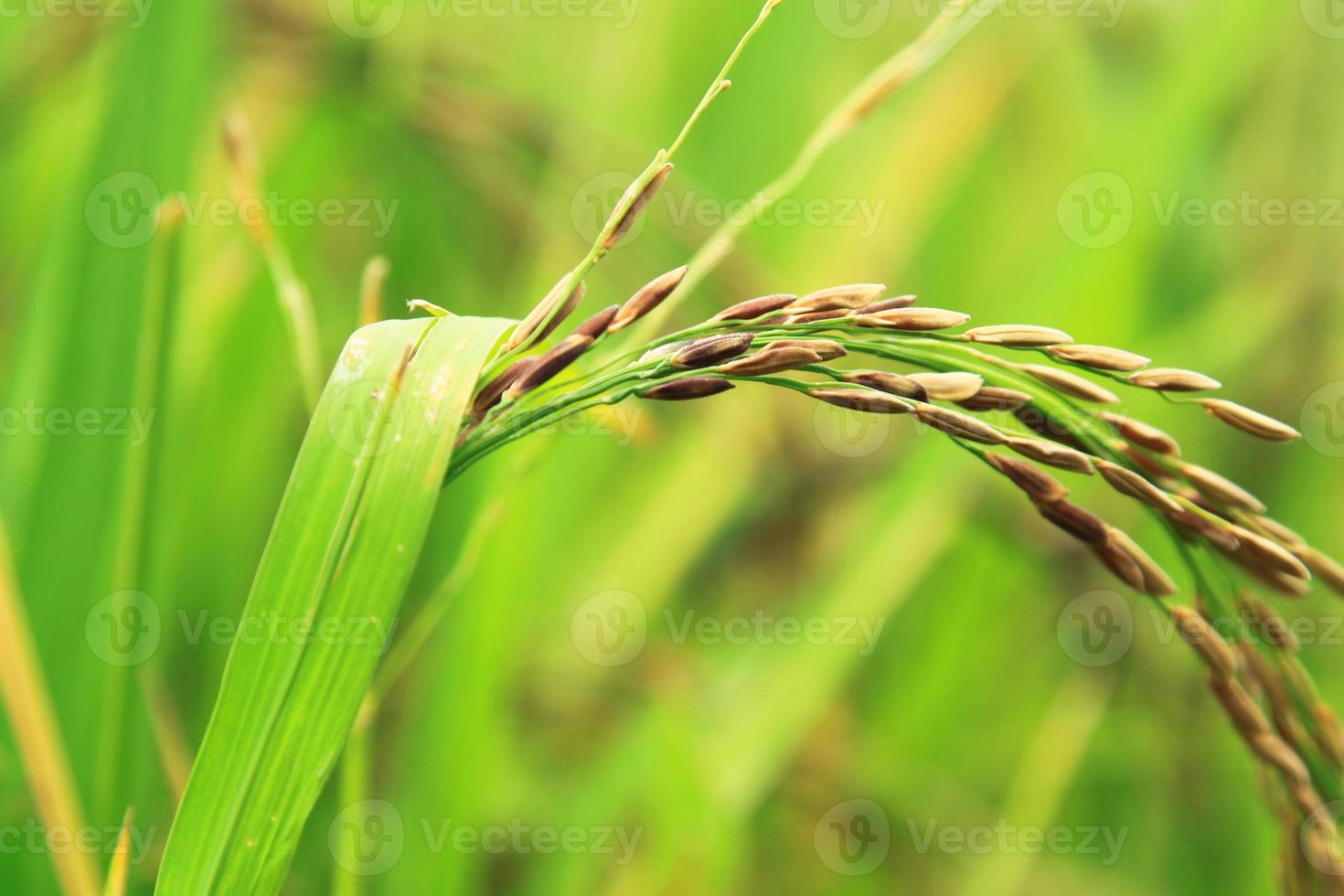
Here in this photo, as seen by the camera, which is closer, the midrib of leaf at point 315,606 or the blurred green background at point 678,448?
the midrib of leaf at point 315,606

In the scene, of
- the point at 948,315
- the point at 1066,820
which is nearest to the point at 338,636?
the point at 948,315

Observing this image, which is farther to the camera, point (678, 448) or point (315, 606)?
point (678, 448)

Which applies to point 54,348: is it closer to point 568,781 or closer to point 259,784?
point 259,784

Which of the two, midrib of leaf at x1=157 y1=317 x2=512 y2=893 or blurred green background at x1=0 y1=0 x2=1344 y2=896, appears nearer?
midrib of leaf at x1=157 y1=317 x2=512 y2=893

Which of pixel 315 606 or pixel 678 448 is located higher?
pixel 678 448
